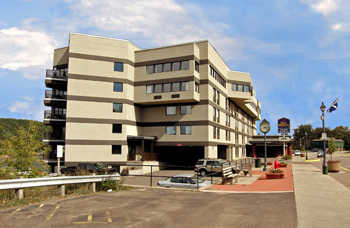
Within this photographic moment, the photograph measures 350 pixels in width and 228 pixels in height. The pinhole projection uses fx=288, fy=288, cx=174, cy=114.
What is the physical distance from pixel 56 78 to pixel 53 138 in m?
8.25

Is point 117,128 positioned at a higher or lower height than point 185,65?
lower

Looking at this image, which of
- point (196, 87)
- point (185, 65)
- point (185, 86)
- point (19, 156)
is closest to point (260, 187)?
point (19, 156)

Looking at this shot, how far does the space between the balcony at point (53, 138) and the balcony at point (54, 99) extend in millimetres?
4315

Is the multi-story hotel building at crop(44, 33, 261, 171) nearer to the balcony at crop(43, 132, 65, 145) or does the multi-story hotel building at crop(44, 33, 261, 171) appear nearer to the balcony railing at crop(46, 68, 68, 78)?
the balcony railing at crop(46, 68, 68, 78)

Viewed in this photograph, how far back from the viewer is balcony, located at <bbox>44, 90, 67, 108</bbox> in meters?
40.0

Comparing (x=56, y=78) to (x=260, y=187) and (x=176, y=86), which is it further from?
(x=260, y=187)

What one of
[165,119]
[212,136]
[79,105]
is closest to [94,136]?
[79,105]

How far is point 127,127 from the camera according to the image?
39.4 m

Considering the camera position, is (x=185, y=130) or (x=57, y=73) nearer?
(x=185, y=130)

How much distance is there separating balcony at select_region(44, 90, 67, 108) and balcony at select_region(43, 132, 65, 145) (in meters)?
4.31

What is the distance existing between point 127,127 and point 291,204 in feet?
98.8

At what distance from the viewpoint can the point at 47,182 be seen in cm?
1230

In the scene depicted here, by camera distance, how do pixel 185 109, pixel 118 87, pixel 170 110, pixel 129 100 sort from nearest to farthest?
pixel 118 87 → pixel 129 100 → pixel 185 109 → pixel 170 110

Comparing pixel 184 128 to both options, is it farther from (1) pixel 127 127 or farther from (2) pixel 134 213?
(2) pixel 134 213
